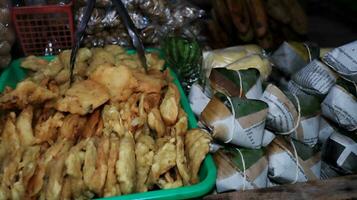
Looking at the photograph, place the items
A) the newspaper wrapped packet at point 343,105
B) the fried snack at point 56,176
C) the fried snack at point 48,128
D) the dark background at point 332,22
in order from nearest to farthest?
the fried snack at point 56,176 → the fried snack at point 48,128 → the newspaper wrapped packet at point 343,105 → the dark background at point 332,22

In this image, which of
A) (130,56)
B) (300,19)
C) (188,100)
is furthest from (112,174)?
(300,19)

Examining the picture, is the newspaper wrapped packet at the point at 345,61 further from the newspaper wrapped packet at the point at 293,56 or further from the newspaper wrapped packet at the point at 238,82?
the newspaper wrapped packet at the point at 238,82

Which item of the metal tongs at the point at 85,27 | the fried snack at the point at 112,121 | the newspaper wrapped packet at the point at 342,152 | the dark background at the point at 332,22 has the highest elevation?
the metal tongs at the point at 85,27

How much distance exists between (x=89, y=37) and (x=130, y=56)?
43cm

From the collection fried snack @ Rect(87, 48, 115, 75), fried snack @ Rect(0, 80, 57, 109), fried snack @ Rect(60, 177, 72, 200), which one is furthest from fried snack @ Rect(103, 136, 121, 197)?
fried snack @ Rect(87, 48, 115, 75)

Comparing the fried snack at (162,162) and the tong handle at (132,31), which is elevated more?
the tong handle at (132,31)

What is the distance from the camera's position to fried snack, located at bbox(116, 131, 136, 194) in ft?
4.99

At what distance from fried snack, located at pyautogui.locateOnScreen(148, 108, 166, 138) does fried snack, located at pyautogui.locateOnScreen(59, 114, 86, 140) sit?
0.98 ft

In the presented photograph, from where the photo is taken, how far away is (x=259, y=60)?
2232 mm

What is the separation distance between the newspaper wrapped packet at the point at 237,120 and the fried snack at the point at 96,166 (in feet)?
1.57

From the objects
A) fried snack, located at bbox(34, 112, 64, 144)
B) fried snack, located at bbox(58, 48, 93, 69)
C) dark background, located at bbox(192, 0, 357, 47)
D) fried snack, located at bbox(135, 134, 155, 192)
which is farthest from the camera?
dark background, located at bbox(192, 0, 357, 47)

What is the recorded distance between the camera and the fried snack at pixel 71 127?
5.56 feet

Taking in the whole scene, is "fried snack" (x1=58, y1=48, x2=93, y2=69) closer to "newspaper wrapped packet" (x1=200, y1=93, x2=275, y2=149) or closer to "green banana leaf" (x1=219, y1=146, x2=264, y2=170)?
"newspaper wrapped packet" (x1=200, y1=93, x2=275, y2=149)

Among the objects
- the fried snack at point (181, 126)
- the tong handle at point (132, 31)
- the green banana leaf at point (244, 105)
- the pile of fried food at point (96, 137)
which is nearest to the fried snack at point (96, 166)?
the pile of fried food at point (96, 137)
